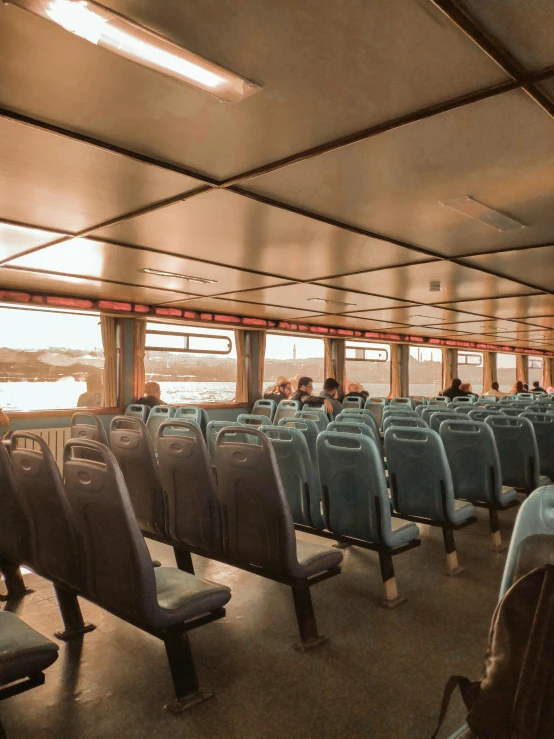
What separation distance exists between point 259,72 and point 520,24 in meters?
0.87

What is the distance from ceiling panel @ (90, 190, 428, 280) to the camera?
3.56 m

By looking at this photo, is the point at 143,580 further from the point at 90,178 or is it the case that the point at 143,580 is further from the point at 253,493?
the point at 90,178

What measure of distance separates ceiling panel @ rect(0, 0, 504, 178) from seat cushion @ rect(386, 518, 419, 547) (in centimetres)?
210

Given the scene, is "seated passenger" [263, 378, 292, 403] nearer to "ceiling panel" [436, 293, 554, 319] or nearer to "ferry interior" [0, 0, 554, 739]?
"ceiling panel" [436, 293, 554, 319]

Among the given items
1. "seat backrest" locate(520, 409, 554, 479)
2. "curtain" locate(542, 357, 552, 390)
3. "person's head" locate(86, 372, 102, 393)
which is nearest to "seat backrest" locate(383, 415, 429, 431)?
"seat backrest" locate(520, 409, 554, 479)

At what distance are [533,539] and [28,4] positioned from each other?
198 centimetres

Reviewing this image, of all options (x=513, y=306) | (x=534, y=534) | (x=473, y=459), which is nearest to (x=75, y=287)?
(x=473, y=459)

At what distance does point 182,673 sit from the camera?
79.1 inches

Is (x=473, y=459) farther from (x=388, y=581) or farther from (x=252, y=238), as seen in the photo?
(x=252, y=238)

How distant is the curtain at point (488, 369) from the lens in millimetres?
17672

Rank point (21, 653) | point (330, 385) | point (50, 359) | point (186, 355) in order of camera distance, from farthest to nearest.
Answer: point (186, 355) → point (50, 359) → point (330, 385) → point (21, 653)

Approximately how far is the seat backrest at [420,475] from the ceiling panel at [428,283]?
2265 millimetres

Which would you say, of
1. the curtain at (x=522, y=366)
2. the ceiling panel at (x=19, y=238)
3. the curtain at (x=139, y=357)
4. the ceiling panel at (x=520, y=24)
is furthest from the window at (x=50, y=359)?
the curtain at (x=522, y=366)

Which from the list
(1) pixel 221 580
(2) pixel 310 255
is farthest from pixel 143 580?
(2) pixel 310 255
